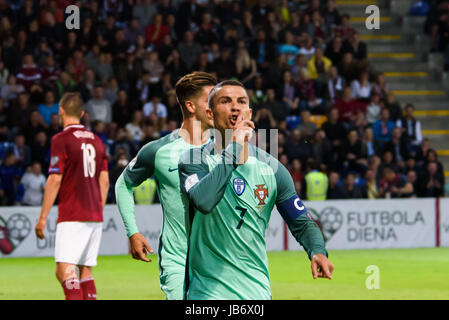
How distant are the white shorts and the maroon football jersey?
7 cm

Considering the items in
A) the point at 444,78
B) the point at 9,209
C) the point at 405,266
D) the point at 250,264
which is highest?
the point at 444,78

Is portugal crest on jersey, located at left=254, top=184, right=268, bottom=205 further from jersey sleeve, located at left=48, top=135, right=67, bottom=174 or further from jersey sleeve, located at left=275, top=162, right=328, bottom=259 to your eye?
jersey sleeve, located at left=48, top=135, right=67, bottom=174

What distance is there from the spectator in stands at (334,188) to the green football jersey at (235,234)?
13.0 meters

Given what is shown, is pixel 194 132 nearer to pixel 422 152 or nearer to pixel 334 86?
pixel 422 152

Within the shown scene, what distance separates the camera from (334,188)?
17188mm

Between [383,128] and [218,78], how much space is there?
3.94m

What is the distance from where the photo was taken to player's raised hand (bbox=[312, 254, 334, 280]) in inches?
157

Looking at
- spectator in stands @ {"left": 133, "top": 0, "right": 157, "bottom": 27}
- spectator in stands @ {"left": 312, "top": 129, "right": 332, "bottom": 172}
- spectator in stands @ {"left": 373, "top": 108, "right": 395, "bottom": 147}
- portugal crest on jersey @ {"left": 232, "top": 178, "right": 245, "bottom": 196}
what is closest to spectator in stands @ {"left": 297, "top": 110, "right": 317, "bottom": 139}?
spectator in stands @ {"left": 312, "top": 129, "right": 332, "bottom": 172}

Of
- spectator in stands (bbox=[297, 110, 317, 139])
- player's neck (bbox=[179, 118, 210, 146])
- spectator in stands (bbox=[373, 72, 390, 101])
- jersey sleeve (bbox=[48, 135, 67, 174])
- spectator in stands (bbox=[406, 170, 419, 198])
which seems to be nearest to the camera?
player's neck (bbox=[179, 118, 210, 146])

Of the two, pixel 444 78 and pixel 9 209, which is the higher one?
pixel 444 78
